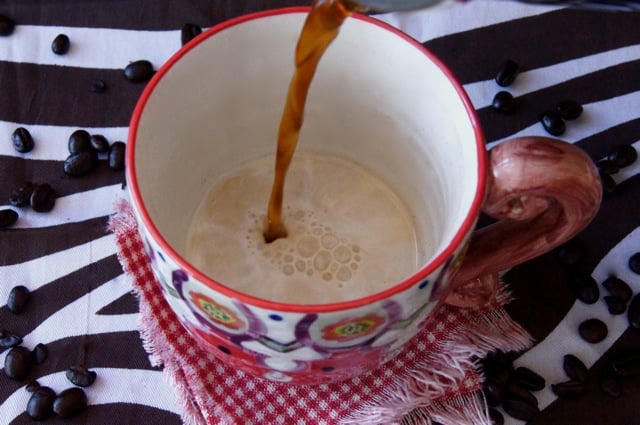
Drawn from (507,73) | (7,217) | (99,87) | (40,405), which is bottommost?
(40,405)

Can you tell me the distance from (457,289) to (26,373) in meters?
0.47

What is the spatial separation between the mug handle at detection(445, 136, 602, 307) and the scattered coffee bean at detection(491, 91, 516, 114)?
0.32 meters

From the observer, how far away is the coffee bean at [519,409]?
811mm

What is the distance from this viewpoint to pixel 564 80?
1.01 meters

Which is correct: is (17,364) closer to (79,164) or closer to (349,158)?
(79,164)

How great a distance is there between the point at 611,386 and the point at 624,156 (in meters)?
0.28

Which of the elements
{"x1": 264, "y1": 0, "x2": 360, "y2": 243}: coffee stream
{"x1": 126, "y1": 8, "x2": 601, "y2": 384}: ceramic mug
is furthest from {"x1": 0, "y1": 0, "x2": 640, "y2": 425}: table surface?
{"x1": 264, "y1": 0, "x2": 360, "y2": 243}: coffee stream

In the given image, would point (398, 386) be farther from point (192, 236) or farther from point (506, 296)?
point (192, 236)

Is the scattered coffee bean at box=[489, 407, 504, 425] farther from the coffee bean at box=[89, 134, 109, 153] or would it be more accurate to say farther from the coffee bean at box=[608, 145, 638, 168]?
the coffee bean at box=[89, 134, 109, 153]

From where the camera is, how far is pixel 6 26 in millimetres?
1034

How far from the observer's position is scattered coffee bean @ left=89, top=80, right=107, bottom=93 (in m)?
1.00

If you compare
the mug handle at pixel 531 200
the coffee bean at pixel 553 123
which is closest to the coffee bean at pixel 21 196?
Answer: the mug handle at pixel 531 200

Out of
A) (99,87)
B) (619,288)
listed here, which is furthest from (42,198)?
(619,288)

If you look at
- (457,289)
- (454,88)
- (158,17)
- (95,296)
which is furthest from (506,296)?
(158,17)
